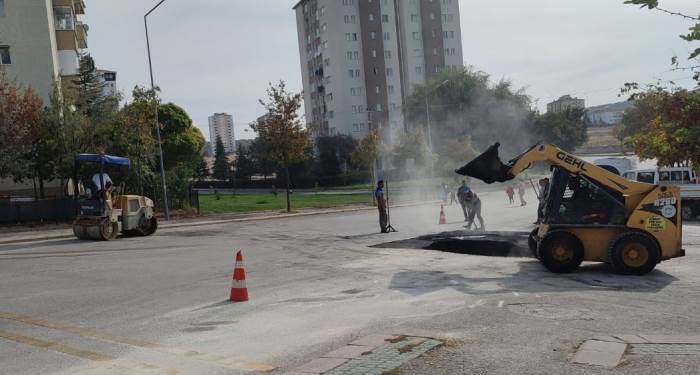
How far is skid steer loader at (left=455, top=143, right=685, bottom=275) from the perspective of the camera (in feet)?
35.9

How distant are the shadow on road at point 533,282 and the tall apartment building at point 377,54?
7522 centimetres

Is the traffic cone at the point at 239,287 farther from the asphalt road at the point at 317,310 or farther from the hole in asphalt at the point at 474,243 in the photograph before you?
the hole in asphalt at the point at 474,243

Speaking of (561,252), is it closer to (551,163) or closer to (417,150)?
(551,163)

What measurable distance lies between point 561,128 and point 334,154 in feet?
91.2

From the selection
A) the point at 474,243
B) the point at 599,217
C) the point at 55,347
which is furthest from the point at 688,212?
the point at 55,347

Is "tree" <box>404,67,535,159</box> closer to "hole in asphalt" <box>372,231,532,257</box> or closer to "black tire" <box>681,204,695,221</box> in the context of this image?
"black tire" <box>681,204,695,221</box>

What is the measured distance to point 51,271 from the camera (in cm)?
1290

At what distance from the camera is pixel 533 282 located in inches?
407

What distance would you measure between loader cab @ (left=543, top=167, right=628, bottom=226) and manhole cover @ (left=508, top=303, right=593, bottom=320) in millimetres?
3509

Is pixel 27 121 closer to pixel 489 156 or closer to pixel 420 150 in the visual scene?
pixel 489 156

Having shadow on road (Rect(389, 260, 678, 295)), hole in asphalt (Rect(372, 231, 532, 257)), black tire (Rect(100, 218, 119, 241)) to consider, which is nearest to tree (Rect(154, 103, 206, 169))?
black tire (Rect(100, 218, 119, 241))

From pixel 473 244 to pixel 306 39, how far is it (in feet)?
290

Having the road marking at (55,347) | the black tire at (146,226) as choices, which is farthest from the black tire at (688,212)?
the road marking at (55,347)

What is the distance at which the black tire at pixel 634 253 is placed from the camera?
1083cm
